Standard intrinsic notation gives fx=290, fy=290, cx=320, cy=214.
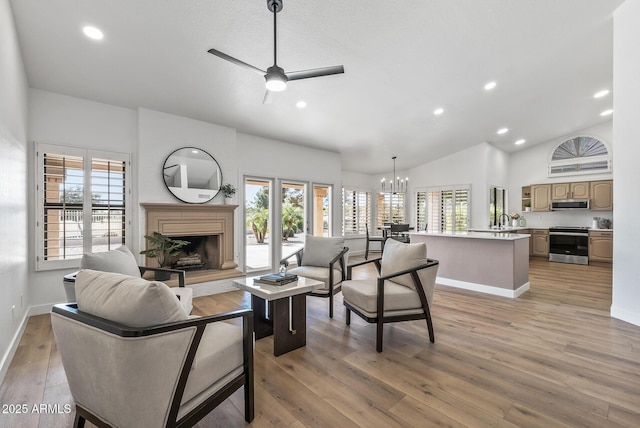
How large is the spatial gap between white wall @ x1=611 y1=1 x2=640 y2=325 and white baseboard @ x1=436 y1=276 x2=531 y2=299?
1069mm

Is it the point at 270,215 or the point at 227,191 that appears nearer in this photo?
the point at 227,191

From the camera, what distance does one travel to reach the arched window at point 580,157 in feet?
23.7

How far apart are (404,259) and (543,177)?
761cm

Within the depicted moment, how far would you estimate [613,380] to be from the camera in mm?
2170

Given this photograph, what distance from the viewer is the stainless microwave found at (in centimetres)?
721

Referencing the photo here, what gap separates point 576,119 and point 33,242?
33.7ft

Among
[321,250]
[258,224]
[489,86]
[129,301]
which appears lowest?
[321,250]

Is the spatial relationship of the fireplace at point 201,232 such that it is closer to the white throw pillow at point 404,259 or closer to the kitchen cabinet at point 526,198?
the white throw pillow at point 404,259

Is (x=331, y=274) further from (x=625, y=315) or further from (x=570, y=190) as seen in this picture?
(x=570, y=190)

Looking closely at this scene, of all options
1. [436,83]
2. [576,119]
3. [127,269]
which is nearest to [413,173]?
[576,119]

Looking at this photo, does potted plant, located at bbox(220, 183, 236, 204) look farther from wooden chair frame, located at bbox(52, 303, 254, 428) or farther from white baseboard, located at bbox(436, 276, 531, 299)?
white baseboard, located at bbox(436, 276, 531, 299)

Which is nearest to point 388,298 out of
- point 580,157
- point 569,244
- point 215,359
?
point 215,359

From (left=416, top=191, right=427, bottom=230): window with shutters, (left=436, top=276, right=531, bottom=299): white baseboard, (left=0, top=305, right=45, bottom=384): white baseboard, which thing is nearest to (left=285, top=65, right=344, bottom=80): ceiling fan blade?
(left=0, top=305, right=45, bottom=384): white baseboard

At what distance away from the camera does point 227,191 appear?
5090 mm
